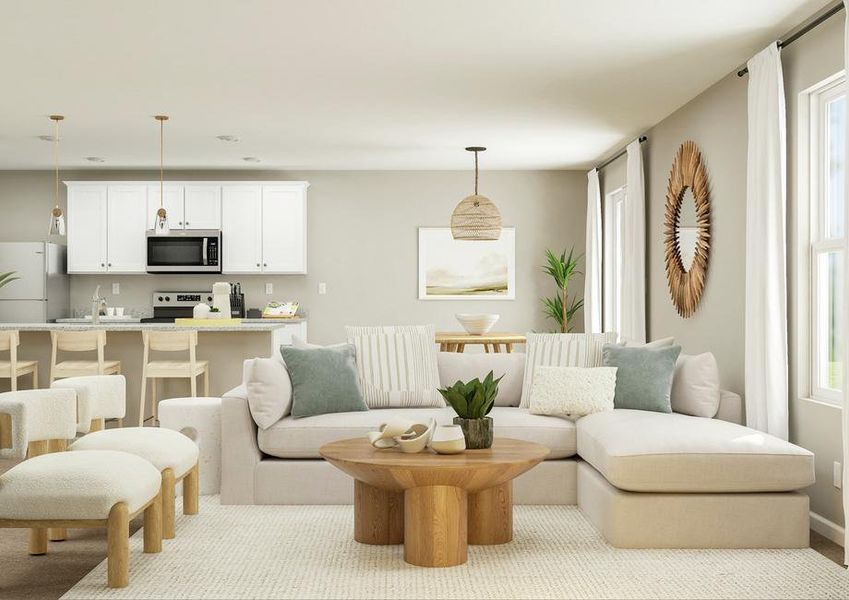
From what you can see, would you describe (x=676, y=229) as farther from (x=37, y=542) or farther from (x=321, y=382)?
(x=37, y=542)

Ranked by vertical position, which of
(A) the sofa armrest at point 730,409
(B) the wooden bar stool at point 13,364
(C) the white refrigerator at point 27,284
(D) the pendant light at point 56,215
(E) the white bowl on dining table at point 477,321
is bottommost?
(A) the sofa armrest at point 730,409

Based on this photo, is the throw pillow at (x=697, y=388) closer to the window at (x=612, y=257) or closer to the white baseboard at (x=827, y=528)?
the white baseboard at (x=827, y=528)

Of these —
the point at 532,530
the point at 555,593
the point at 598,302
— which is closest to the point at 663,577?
the point at 555,593

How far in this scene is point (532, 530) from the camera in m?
4.12

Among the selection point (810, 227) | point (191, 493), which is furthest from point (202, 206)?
point (810, 227)

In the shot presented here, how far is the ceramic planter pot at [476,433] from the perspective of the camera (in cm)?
382

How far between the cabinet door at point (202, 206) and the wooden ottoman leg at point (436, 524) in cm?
642

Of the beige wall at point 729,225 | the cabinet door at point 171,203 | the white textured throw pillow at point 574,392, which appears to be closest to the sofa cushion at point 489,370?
the white textured throw pillow at point 574,392

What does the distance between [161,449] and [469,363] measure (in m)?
2.19

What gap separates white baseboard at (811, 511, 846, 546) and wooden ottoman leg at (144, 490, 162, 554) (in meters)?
3.05

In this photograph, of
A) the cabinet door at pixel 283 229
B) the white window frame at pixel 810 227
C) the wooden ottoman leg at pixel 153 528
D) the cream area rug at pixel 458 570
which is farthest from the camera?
the cabinet door at pixel 283 229

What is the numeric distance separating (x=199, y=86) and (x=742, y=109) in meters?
3.47

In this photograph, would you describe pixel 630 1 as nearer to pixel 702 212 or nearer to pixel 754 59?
pixel 754 59

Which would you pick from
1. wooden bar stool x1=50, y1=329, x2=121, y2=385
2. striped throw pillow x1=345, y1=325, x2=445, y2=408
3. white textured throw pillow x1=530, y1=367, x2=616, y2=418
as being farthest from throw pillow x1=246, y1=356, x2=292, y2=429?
wooden bar stool x1=50, y1=329, x2=121, y2=385
